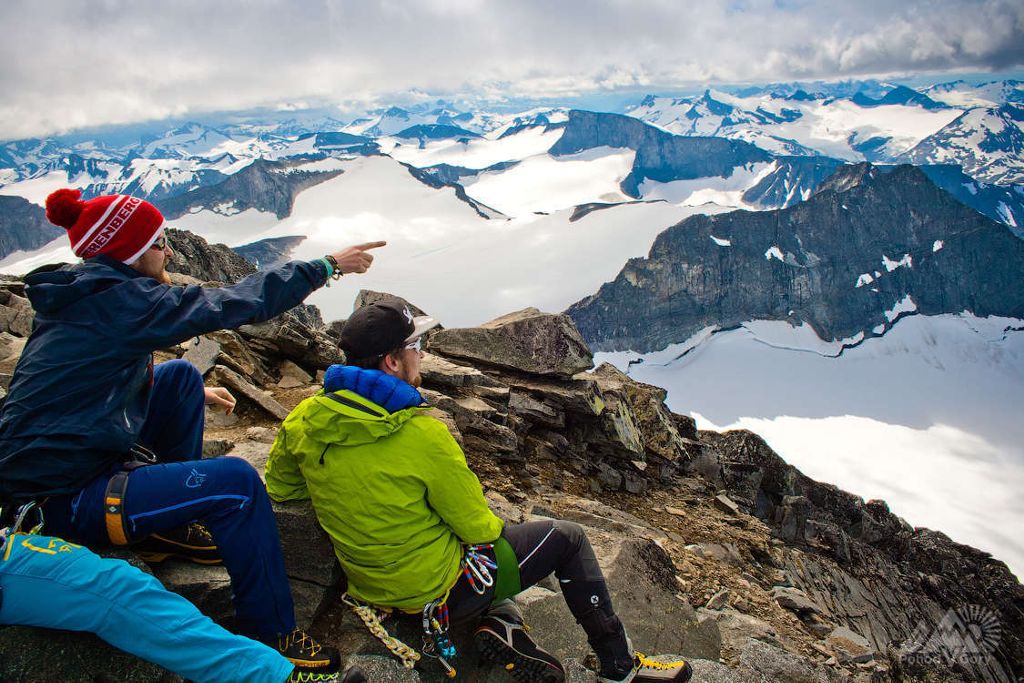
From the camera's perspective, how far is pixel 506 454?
11867 mm

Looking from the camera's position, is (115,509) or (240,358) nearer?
(115,509)

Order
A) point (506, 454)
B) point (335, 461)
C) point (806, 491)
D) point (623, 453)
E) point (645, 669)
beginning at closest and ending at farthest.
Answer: point (335, 461) < point (645, 669) < point (506, 454) < point (623, 453) < point (806, 491)

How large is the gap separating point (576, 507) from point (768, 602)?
3626 millimetres

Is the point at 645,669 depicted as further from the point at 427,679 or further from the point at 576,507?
the point at 576,507

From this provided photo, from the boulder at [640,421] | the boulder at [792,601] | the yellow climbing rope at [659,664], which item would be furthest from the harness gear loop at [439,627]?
→ the boulder at [640,421]

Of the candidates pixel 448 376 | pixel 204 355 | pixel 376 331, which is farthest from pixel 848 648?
pixel 204 355

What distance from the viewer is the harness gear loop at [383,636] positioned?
4.50 meters

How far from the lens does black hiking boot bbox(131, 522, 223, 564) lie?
15.1ft

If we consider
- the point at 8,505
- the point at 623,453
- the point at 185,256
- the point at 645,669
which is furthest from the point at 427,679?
the point at 185,256

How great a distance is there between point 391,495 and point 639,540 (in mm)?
5192

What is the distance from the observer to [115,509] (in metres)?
3.88

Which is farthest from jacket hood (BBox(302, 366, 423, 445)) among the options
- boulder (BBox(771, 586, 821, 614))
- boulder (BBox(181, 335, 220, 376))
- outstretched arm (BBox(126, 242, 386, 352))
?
boulder (BBox(771, 586, 821, 614))

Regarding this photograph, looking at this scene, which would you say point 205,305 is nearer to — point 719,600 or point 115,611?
point 115,611

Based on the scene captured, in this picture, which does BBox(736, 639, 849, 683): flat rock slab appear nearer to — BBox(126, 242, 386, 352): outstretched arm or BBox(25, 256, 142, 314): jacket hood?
BBox(126, 242, 386, 352): outstretched arm
